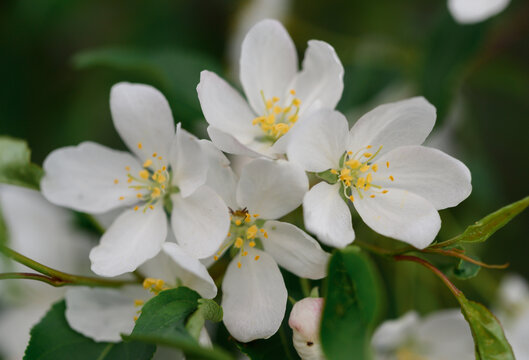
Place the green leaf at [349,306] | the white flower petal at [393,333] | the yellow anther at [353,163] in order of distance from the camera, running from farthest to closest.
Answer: the white flower petal at [393,333] < the yellow anther at [353,163] < the green leaf at [349,306]

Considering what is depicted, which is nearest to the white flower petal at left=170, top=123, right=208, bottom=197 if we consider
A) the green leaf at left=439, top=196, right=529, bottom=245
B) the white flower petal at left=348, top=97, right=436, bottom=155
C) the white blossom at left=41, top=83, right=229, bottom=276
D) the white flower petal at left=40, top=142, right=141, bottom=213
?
the white blossom at left=41, top=83, right=229, bottom=276

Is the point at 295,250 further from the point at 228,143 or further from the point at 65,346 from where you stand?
the point at 65,346

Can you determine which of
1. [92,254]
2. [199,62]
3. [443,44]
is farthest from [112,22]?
[92,254]

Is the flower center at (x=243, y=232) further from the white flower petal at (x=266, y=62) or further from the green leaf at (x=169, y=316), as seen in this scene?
the white flower petal at (x=266, y=62)

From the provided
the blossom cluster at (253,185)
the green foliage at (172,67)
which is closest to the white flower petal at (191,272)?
the blossom cluster at (253,185)

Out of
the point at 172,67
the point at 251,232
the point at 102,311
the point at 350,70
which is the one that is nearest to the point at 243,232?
the point at 251,232

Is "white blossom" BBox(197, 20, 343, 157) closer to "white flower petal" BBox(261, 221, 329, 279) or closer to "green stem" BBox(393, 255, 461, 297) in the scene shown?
"white flower petal" BBox(261, 221, 329, 279)

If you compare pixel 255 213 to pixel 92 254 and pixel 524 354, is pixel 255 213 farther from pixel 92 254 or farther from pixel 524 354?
pixel 524 354
